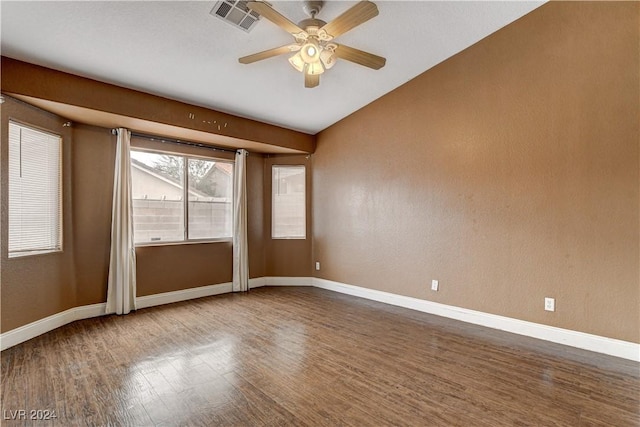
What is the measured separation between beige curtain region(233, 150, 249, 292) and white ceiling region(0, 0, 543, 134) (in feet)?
3.87

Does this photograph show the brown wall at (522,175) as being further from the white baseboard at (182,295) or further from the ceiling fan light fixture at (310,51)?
the white baseboard at (182,295)

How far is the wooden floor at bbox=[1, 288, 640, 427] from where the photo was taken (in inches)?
82.4

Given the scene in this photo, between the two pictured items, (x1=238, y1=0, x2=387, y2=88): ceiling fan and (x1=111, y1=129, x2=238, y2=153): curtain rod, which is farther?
(x1=111, y1=129, x2=238, y2=153): curtain rod

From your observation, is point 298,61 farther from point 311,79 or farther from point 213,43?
point 213,43

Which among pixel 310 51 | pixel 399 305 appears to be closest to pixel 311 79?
pixel 310 51

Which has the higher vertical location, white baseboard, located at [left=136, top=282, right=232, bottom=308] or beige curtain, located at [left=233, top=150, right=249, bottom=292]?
beige curtain, located at [left=233, top=150, right=249, bottom=292]

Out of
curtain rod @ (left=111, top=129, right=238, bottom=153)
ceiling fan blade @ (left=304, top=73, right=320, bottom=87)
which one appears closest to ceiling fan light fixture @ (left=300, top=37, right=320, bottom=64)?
ceiling fan blade @ (left=304, top=73, right=320, bottom=87)

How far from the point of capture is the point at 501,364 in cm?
279

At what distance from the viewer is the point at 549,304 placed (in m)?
3.29

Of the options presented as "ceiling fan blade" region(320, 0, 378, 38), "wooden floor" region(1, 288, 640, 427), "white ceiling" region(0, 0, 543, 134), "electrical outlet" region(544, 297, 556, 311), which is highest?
"white ceiling" region(0, 0, 543, 134)

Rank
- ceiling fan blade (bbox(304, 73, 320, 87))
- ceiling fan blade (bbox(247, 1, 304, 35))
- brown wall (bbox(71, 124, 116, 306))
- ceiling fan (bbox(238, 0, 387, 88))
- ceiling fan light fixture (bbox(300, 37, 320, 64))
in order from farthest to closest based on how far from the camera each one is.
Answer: brown wall (bbox(71, 124, 116, 306))
ceiling fan blade (bbox(304, 73, 320, 87))
ceiling fan light fixture (bbox(300, 37, 320, 64))
ceiling fan (bbox(238, 0, 387, 88))
ceiling fan blade (bbox(247, 1, 304, 35))

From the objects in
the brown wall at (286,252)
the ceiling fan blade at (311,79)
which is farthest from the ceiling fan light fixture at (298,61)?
the brown wall at (286,252)

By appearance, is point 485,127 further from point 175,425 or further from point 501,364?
point 175,425

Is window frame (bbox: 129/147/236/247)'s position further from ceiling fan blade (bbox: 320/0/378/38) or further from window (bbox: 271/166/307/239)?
ceiling fan blade (bbox: 320/0/378/38)
